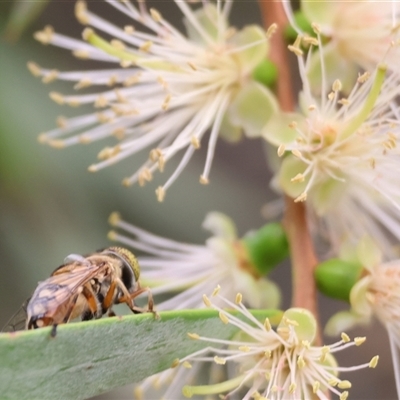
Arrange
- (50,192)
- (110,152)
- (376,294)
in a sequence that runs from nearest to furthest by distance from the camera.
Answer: (376,294) → (110,152) → (50,192)

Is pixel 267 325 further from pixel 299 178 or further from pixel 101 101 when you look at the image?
pixel 101 101

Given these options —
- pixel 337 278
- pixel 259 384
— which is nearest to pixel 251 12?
pixel 337 278

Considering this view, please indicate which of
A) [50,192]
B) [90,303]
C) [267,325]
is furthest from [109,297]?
[50,192]

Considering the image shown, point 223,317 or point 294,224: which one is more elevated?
point 294,224

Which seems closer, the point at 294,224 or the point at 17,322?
the point at 17,322

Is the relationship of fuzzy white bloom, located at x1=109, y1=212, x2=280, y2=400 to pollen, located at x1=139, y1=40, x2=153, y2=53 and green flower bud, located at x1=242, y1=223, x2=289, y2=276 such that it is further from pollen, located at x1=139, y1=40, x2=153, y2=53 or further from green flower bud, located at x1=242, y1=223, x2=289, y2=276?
pollen, located at x1=139, y1=40, x2=153, y2=53

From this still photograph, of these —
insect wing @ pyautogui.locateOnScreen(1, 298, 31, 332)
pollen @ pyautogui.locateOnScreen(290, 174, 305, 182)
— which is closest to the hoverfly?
insect wing @ pyautogui.locateOnScreen(1, 298, 31, 332)

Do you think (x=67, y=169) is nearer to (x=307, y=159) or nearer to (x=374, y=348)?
(x=307, y=159)
